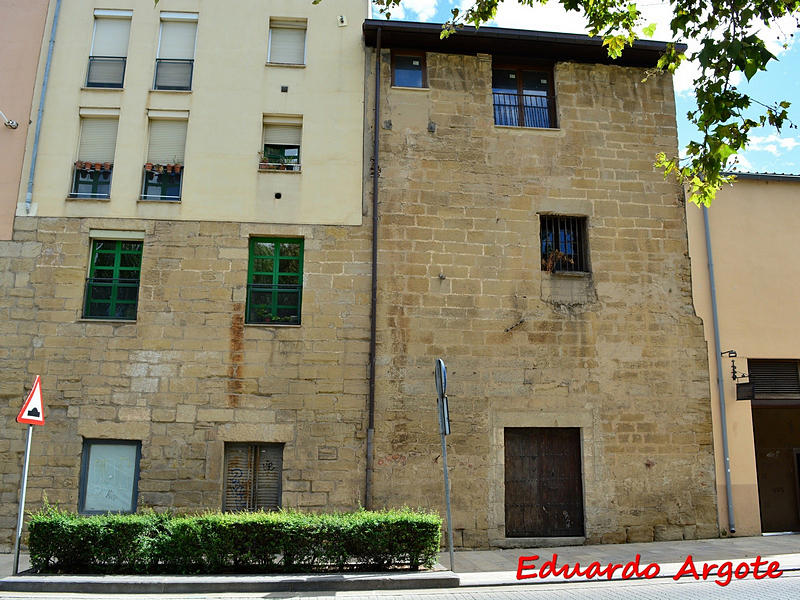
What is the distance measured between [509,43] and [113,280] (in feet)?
29.6

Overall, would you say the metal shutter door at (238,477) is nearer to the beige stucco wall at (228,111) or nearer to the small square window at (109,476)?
the small square window at (109,476)

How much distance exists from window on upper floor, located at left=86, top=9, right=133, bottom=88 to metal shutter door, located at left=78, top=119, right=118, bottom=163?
0.79 m

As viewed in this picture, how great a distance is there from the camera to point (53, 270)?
12.0 meters

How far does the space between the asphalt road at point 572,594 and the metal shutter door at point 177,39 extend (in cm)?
1012

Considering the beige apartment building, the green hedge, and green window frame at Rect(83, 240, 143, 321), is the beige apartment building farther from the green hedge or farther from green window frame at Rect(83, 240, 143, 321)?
the green hedge

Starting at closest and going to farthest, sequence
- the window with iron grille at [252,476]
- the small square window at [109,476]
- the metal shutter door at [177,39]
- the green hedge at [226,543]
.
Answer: the green hedge at [226,543]
the small square window at [109,476]
the window with iron grille at [252,476]
the metal shutter door at [177,39]

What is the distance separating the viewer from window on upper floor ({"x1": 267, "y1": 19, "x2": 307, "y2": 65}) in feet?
44.3

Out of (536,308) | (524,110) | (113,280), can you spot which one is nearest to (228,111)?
(113,280)

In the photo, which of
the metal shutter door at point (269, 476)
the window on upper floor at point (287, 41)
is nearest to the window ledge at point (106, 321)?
the metal shutter door at point (269, 476)

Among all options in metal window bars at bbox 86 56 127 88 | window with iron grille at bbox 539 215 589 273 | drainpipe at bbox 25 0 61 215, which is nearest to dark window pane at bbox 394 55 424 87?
window with iron grille at bbox 539 215 589 273

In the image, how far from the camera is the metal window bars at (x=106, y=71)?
42.9ft

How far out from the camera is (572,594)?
776cm

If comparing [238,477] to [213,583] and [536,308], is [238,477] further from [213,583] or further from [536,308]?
[536,308]

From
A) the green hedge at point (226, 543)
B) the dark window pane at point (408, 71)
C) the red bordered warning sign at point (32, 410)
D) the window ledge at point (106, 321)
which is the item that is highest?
the dark window pane at point (408, 71)
